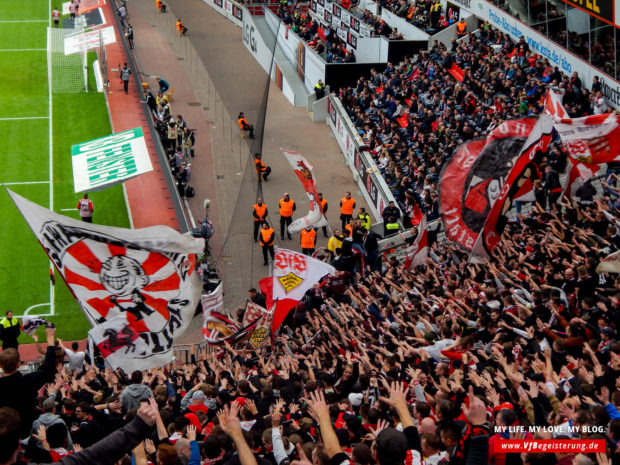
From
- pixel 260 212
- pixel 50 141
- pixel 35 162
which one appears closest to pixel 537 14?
pixel 260 212

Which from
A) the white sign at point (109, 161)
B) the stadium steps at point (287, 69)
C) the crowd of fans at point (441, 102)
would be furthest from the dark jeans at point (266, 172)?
the stadium steps at point (287, 69)

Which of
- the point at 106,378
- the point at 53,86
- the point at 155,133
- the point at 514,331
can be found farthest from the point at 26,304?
the point at 53,86

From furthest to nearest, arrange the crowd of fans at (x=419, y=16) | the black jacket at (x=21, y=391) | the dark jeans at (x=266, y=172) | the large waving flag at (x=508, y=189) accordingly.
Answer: the crowd of fans at (x=419, y=16)
the dark jeans at (x=266, y=172)
the large waving flag at (x=508, y=189)
the black jacket at (x=21, y=391)

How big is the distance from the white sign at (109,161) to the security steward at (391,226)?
243 inches

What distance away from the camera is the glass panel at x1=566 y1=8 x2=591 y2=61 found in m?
24.1

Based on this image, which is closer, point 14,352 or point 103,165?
point 14,352

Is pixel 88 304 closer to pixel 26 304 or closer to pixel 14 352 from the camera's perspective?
pixel 14 352

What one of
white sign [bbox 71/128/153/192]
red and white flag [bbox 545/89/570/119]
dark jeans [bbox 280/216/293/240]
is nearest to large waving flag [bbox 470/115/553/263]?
red and white flag [bbox 545/89/570/119]

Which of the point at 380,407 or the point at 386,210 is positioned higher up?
the point at 380,407

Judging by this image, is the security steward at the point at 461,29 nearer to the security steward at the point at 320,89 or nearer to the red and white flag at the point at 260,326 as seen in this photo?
the security steward at the point at 320,89

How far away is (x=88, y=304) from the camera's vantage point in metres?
11.3

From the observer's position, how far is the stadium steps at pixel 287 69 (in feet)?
113

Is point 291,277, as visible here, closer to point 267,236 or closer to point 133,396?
point 133,396

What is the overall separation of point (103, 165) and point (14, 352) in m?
15.2
